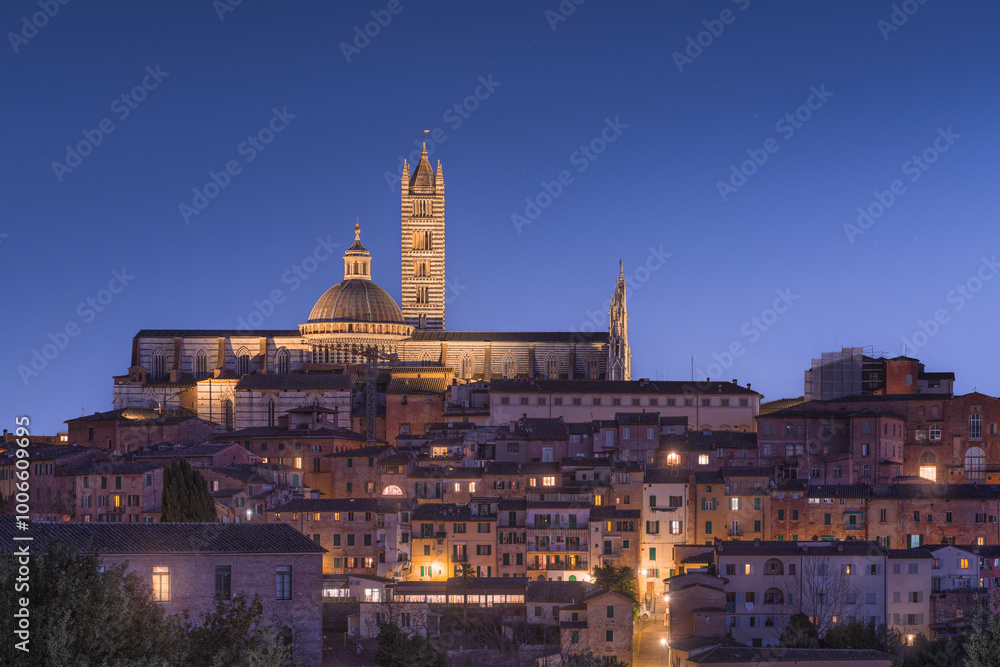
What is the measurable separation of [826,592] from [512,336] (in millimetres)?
45003

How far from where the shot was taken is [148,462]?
164 feet

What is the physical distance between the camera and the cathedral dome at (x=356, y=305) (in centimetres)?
8550

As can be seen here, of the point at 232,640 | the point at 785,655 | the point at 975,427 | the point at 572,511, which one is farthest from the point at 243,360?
the point at 232,640

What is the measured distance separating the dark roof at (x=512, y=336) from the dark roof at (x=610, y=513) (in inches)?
1429

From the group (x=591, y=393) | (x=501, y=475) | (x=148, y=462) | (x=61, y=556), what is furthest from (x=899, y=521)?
(x=61, y=556)

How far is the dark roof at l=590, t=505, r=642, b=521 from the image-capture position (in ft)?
154

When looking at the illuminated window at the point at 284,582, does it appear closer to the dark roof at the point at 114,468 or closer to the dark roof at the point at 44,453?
the dark roof at the point at 114,468

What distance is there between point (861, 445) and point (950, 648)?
18.2 metres

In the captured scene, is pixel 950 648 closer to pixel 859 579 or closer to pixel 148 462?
Result: pixel 859 579

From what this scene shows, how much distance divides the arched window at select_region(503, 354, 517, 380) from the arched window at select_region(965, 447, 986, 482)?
31951 millimetres

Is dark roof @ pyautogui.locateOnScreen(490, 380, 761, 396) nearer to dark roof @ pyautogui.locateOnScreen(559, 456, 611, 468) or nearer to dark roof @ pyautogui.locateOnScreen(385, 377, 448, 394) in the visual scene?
dark roof @ pyautogui.locateOnScreen(385, 377, 448, 394)

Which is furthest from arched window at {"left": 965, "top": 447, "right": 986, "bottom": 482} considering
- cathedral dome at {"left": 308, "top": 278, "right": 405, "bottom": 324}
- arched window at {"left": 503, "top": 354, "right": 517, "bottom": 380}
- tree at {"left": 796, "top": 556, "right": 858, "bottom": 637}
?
cathedral dome at {"left": 308, "top": 278, "right": 405, "bottom": 324}

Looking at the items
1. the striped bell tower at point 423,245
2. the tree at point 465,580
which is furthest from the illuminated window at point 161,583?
the striped bell tower at point 423,245

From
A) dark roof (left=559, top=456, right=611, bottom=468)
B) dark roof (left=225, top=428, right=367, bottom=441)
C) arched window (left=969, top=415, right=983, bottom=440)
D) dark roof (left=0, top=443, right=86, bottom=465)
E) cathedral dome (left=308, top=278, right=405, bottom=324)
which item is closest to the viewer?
dark roof (left=559, top=456, right=611, bottom=468)
